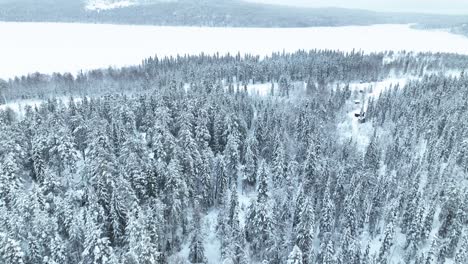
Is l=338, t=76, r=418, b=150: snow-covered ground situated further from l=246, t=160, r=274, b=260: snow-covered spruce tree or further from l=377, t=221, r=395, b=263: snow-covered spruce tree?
l=246, t=160, r=274, b=260: snow-covered spruce tree

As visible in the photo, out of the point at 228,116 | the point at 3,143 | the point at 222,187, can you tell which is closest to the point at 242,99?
the point at 228,116

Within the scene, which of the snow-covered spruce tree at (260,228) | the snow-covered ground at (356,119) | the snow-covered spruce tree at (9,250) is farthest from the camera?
the snow-covered ground at (356,119)

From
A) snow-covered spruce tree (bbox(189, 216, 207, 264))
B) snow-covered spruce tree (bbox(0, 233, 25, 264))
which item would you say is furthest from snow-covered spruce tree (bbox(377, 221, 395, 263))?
snow-covered spruce tree (bbox(0, 233, 25, 264))

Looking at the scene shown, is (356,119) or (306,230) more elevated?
(356,119)

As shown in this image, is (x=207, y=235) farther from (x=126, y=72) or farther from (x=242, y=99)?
(x=126, y=72)

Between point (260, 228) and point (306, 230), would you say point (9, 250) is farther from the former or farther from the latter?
point (306, 230)

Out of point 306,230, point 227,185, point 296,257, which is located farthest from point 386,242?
point 227,185

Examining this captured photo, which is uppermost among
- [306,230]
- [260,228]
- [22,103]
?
[22,103]

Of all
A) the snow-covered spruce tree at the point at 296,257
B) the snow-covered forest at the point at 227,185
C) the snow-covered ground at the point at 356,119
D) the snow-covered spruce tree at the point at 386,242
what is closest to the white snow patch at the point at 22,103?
the snow-covered forest at the point at 227,185

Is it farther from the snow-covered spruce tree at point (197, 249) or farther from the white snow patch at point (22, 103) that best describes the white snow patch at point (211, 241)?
the white snow patch at point (22, 103)
